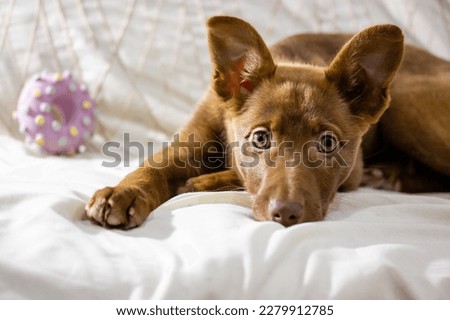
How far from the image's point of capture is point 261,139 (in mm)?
2430

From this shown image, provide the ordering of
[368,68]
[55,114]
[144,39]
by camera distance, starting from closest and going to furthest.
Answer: [368,68]
[55,114]
[144,39]

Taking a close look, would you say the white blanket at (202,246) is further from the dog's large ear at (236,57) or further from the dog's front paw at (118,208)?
the dog's large ear at (236,57)

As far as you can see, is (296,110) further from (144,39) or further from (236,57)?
(144,39)

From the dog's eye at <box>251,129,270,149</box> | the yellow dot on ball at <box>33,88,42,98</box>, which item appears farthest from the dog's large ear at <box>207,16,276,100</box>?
the yellow dot on ball at <box>33,88,42,98</box>

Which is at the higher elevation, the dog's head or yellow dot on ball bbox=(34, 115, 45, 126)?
the dog's head

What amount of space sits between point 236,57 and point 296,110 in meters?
0.43

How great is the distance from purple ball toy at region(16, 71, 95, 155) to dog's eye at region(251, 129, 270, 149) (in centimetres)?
136

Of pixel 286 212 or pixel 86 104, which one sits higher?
pixel 286 212

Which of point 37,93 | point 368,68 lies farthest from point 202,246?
point 37,93

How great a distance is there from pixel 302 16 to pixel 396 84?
1156 millimetres

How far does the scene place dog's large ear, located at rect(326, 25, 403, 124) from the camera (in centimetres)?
247

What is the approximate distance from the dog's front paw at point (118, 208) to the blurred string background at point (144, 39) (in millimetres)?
1552

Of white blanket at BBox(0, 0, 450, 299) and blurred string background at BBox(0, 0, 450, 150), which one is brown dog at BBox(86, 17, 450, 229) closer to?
white blanket at BBox(0, 0, 450, 299)
